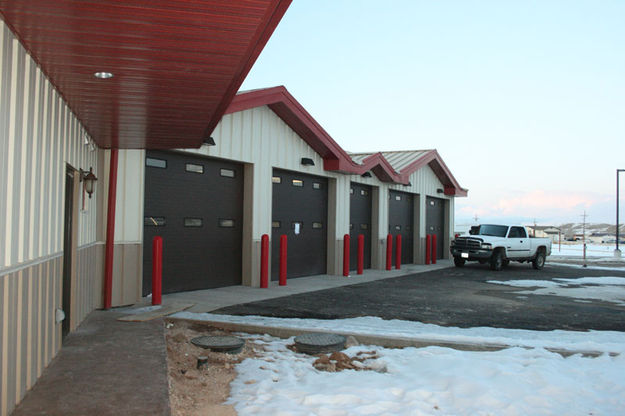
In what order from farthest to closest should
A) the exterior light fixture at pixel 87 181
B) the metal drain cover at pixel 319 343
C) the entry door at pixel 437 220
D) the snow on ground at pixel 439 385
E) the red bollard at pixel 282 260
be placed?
1. the entry door at pixel 437 220
2. the red bollard at pixel 282 260
3. the exterior light fixture at pixel 87 181
4. the metal drain cover at pixel 319 343
5. the snow on ground at pixel 439 385

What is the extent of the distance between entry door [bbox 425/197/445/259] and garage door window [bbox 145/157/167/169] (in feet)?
48.8

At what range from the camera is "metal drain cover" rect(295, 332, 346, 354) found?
6.50 m

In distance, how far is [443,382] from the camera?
5.35m

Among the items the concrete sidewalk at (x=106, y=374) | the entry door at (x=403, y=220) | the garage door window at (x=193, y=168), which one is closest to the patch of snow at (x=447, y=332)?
the concrete sidewalk at (x=106, y=374)

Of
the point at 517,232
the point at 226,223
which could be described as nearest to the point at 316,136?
the point at 226,223

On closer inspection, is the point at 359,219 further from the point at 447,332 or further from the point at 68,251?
the point at 68,251

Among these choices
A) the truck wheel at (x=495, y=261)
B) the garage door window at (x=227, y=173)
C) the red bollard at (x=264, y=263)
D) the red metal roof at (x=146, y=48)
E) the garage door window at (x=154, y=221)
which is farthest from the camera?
the truck wheel at (x=495, y=261)

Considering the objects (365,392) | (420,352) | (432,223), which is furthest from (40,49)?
(432,223)

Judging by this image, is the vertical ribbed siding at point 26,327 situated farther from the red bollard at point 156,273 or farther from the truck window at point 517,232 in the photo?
the truck window at point 517,232

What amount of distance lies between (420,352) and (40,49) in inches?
198

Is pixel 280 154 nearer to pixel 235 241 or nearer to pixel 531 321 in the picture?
pixel 235 241

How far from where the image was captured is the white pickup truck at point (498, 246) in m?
20.0

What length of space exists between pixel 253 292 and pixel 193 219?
6.51ft

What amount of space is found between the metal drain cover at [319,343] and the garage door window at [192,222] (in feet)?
16.7
